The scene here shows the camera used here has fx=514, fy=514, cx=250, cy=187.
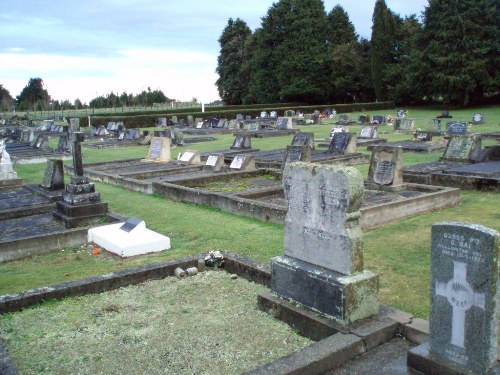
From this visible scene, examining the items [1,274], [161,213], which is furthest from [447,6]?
[1,274]

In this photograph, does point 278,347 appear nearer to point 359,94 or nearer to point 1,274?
point 1,274

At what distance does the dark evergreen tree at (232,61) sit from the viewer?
6975cm

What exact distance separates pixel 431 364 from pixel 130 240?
5569 mm

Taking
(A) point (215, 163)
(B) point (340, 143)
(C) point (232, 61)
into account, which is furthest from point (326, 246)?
(C) point (232, 61)

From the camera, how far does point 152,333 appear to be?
5504 millimetres

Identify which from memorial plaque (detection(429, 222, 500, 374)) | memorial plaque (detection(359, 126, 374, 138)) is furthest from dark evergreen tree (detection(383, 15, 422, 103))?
memorial plaque (detection(429, 222, 500, 374))

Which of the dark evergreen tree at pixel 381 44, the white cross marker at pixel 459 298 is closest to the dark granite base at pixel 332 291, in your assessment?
the white cross marker at pixel 459 298

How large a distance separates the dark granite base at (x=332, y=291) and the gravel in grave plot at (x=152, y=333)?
40cm

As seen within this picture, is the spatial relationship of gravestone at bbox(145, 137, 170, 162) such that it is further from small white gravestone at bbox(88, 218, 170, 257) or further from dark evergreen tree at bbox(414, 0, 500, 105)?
dark evergreen tree at bbox(414, 0, 500, 105)

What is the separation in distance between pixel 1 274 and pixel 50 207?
3948 mm

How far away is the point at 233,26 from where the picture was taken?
235ft

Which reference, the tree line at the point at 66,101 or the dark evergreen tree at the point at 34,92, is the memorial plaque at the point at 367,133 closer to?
the tree line at the point at 66,101

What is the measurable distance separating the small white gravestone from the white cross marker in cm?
544

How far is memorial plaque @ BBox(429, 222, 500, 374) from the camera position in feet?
13.0
